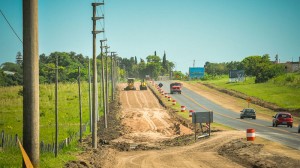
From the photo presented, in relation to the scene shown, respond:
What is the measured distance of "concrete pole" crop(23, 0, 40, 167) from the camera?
36.6ft

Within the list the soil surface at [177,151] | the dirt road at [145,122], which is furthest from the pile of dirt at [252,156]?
the dirt road at [145,122]

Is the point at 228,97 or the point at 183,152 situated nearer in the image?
the point at 183,152

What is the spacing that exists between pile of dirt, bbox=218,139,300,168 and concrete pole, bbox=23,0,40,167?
15.5 m

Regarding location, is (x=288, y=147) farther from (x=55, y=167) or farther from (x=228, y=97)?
(x=228, y=97)

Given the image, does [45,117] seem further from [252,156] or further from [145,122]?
[252,156]

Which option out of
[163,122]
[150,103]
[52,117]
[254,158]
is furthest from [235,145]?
[150,103]

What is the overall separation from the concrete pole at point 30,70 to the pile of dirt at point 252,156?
15.5m

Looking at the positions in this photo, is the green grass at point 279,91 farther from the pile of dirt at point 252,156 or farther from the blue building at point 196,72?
the blue building at point 196,72

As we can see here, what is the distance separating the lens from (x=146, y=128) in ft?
196

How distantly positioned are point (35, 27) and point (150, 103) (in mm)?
83380

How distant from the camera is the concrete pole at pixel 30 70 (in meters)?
11.1

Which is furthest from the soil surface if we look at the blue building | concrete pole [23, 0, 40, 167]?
the blue building

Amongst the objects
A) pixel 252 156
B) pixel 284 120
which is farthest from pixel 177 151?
pixel 284 120

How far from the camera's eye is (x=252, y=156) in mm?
27969
